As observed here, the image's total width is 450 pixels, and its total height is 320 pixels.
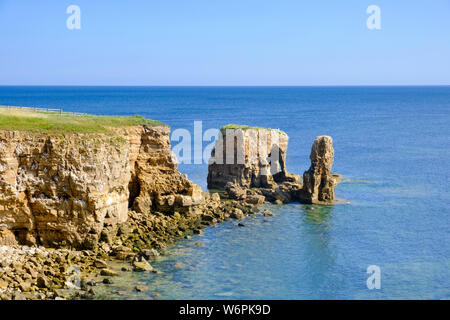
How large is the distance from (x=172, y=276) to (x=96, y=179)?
32.2 feet

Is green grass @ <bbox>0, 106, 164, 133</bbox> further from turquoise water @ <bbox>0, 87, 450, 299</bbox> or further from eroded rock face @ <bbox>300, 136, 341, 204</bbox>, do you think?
eroded rock face @ <bbox>300, 136, 341, 204</bbox>

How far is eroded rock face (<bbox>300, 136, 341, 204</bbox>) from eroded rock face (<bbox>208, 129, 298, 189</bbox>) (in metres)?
5.98

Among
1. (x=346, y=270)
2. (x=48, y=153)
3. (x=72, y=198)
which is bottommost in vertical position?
Answer: (x=346, y=270)

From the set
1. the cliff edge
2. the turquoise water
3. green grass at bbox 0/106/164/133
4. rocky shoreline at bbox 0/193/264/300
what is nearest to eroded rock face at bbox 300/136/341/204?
the turquoise water

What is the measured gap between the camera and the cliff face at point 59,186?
137 ft

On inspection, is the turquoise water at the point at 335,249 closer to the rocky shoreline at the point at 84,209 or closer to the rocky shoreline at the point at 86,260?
the rocky shoreline at the point at 86,260

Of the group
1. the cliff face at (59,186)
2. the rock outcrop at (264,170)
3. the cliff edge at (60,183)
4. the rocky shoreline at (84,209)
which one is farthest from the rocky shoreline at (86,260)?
the rock outcrop at (264,170)

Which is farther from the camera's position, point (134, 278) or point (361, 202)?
point (361, 202)
